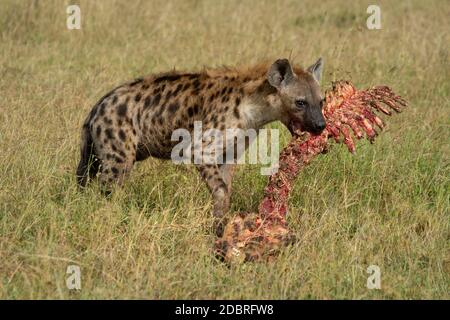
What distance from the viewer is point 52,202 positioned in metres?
4.73

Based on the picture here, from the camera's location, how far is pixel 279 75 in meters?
5.04

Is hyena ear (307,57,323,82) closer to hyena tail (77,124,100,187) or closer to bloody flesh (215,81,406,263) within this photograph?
bloody flesh (215,81,406,263)

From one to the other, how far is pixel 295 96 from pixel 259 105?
212 millimetres

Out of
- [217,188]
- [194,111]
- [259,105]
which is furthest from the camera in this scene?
[194,111]

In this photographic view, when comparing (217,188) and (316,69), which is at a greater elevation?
(316,69)

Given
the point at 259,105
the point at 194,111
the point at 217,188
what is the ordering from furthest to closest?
the point at 194,111 < the point at 259,105 < the point at 217,188

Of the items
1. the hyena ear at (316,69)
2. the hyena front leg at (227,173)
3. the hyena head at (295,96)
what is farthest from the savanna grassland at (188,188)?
the hyena ear at (316,69)

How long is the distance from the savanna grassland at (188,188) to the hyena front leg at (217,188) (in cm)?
10

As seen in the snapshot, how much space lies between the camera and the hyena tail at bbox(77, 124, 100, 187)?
516 centimetres

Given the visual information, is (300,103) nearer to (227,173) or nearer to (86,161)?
(227,173)

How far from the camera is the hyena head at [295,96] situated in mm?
4969

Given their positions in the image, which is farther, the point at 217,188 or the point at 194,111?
the point at 194,111

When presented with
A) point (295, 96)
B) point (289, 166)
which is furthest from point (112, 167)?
point (295, 96)
